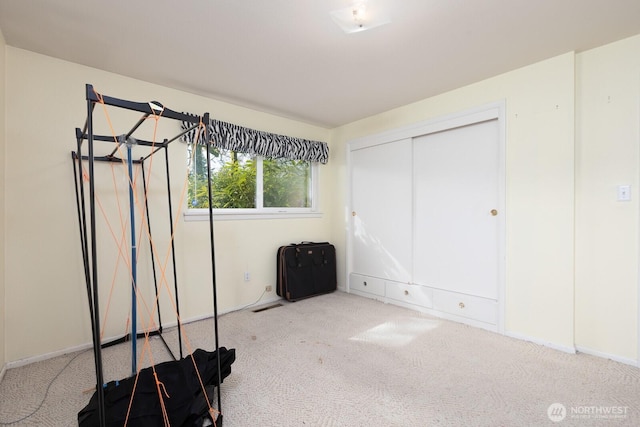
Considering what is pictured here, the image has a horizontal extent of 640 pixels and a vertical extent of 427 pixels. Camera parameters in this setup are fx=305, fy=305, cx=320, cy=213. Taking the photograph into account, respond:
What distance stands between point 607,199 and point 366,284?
227cm

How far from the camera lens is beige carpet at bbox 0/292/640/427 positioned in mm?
1538

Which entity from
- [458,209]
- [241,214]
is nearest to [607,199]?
[458,209]

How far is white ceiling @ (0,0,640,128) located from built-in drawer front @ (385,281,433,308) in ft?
6.38

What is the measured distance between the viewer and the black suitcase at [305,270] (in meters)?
3.35

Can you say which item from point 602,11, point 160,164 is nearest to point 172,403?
point 160,164

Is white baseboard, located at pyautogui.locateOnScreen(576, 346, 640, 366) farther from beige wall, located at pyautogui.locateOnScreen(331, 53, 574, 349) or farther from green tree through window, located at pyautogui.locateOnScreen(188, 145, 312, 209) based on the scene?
green tree through window, located at pyautogui.locateOnScreen(188, 145, 312, 209)

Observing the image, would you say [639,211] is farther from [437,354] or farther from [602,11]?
[437,354]

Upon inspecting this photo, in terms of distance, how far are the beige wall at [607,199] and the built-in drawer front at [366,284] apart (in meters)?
1.72

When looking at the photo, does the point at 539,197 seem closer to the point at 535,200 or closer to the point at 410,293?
the point at 535,200

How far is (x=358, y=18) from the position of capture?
1691mm

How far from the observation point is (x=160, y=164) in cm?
261

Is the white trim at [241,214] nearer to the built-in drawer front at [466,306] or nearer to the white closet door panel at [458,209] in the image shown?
the white closet door panel at [458,209]

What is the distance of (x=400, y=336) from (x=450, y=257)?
0.91m

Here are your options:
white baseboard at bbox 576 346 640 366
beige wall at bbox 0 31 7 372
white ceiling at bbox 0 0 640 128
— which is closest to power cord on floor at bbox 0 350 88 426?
beige wall at bbox 0 31 7 372
